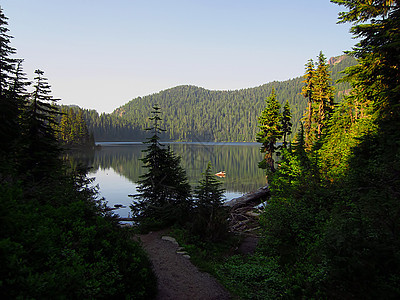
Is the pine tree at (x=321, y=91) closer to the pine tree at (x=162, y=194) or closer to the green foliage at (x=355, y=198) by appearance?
the green foliage at (x=355, y=198)

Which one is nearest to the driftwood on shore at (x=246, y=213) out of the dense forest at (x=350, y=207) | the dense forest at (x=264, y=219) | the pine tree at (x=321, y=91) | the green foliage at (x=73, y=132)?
the dense forest at (x=264, y=219)

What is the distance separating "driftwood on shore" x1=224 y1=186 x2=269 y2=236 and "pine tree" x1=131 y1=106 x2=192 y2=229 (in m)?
5.04

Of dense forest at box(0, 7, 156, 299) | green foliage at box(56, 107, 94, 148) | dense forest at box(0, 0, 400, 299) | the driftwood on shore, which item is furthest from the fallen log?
green foliage at box(56, 107, 94, 148)

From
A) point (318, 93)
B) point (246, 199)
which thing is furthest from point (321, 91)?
point (246, 199)

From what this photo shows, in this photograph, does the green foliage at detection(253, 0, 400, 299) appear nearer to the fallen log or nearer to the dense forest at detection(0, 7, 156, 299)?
the dense forest at detection(0, 7, 156, 299)

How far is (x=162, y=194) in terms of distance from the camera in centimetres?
1543

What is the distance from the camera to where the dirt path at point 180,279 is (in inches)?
262

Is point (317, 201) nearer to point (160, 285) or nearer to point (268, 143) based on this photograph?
point (160, 285)

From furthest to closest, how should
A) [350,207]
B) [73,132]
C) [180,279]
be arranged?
[73,132], [350,207], [180,279]

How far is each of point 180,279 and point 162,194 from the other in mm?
8163

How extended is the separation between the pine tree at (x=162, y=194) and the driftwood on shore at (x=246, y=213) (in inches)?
199

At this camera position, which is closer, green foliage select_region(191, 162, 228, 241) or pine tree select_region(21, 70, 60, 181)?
green foliage select_region(191, 162, 228, 241)

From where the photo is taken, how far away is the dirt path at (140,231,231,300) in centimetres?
666

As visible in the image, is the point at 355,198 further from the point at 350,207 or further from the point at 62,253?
the point at 62,253
